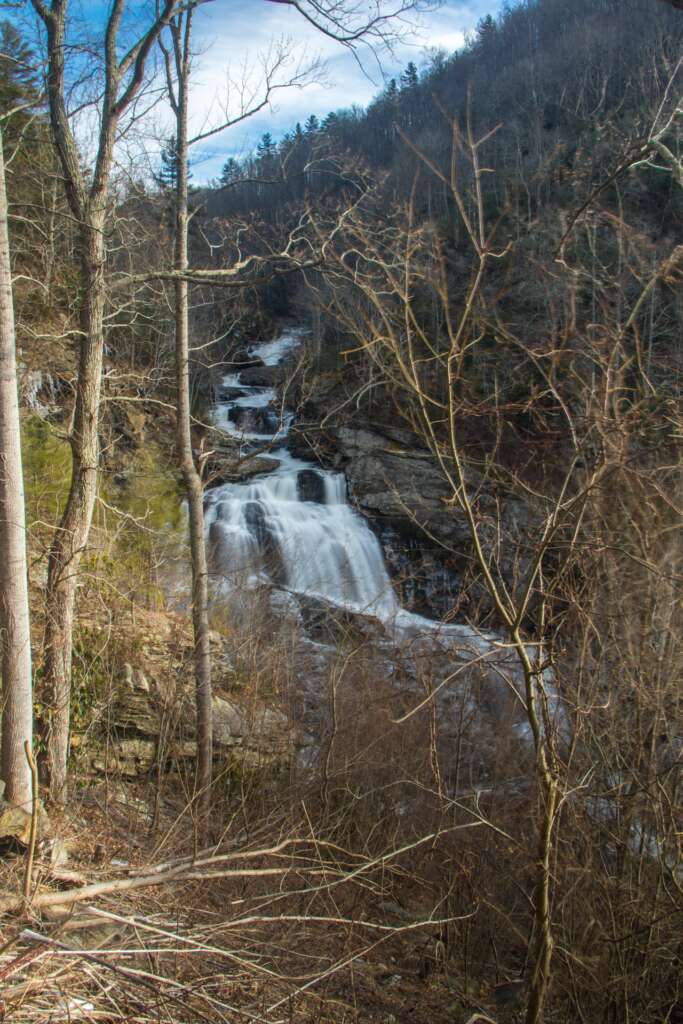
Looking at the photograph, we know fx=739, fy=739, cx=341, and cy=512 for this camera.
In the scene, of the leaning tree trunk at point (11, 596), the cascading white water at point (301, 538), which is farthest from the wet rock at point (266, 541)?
the leaning tree trunk at point (11, 596)

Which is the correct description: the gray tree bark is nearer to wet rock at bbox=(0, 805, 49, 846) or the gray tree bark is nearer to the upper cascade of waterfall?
wet rock at bbox=(0, 805, 49, 846)

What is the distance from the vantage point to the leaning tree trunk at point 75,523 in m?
6.03

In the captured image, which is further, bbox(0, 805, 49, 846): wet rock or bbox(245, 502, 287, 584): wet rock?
bbox(245, 502, 287, 584): wet rock

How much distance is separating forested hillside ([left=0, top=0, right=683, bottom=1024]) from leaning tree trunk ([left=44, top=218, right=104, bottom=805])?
0.03 m

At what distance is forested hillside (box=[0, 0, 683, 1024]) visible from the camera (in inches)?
129

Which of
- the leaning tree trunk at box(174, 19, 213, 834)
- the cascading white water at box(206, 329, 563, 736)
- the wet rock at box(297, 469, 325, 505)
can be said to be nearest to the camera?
the leaning tree trunk at box(174, 19, 213, 834)

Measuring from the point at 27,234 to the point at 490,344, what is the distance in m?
15.9

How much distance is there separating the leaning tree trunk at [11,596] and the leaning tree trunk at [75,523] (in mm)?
782

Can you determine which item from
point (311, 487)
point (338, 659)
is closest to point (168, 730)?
point (338, 659)

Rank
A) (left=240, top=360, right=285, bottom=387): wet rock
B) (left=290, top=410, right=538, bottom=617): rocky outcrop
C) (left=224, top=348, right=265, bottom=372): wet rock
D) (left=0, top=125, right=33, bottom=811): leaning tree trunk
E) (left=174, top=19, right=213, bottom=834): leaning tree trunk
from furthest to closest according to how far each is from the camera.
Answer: (left=240, top=360, right=285, bottom=387): wet rock < (left=290, top=410, right=538, bottom=617): rocky outcrop < (left=224, top=348, right=265, bottom=372): wet rock < (left=174, top=19, right=213, bottom=834): leaning tree trunk < (left=0, top=125, right=33, bottom=811): leaning tree trunk

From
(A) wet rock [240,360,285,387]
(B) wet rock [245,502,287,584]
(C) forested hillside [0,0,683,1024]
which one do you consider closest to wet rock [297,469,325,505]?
(B) wet rock [245,502,287,584]

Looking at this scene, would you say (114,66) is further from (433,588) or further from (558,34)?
(558,34)

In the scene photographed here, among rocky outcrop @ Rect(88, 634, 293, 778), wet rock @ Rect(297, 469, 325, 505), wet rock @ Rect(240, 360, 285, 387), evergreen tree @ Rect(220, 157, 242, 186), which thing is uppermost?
evergreen tree @ Rect(220, 157, 242, 186)

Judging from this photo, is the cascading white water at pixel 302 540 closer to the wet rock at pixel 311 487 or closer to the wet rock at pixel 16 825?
the wet rock at pixel 311 487
